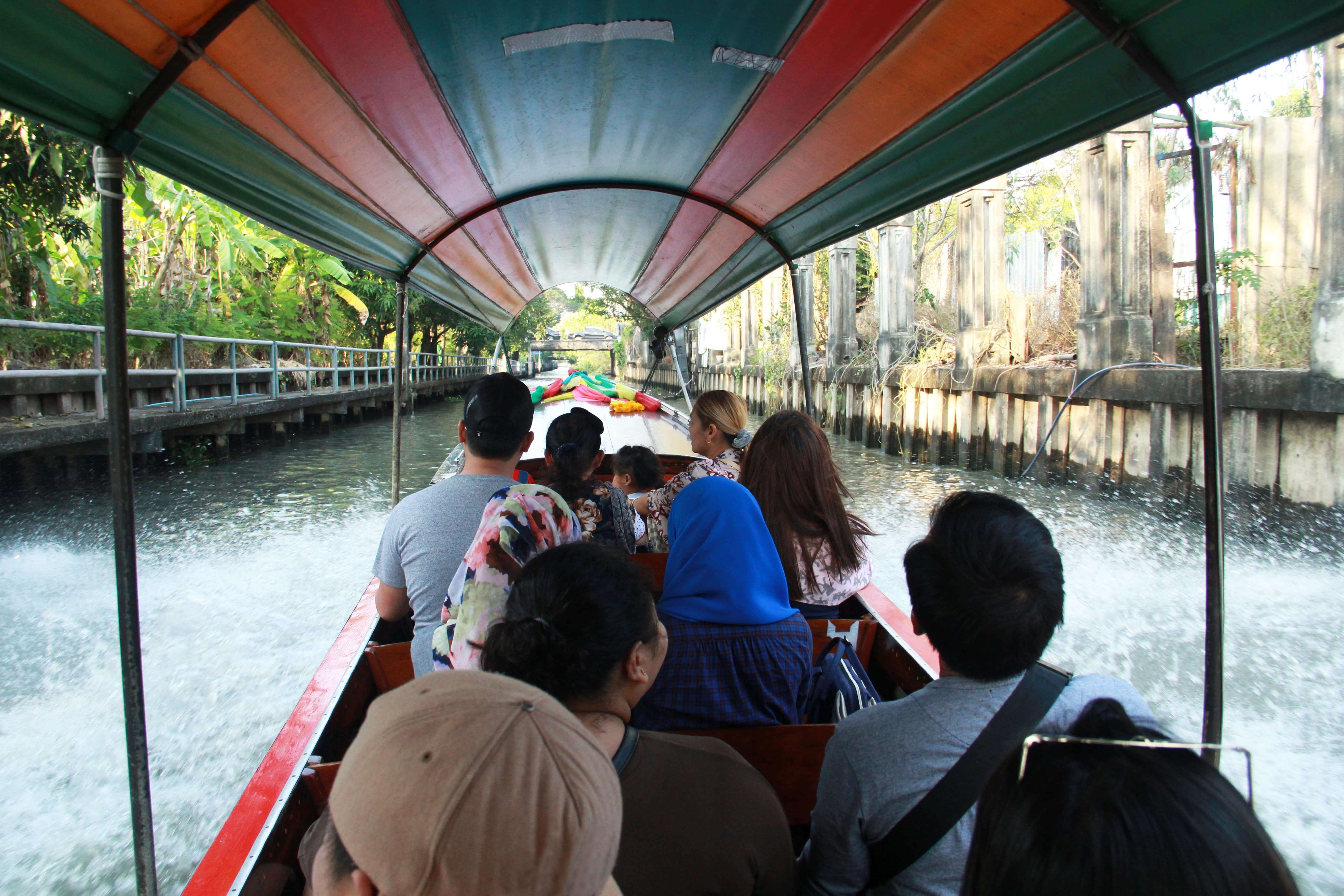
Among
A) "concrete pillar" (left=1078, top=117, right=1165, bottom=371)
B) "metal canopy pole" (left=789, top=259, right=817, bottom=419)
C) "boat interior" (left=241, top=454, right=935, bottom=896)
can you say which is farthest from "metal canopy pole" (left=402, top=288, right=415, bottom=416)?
"boat interior" (left=241, top=454, right=935, bottom=896)

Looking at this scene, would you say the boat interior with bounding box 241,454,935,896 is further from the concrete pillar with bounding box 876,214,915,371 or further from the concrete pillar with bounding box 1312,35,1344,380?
the concrete pillar with bounding box 876,214,915,371

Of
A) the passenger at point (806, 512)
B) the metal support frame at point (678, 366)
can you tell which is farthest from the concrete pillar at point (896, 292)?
the passenger at point (806, 512)

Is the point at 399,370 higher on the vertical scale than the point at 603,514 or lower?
higher

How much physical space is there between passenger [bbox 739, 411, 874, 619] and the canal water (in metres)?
2.30

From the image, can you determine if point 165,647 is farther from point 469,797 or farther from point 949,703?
point 469,797

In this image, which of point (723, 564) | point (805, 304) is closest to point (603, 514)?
point (723, 564)

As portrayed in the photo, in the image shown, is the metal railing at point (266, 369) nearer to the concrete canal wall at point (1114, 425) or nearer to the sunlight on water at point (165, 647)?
the sunlight on water at point (165, 647)

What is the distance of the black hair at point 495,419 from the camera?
7.13 ft

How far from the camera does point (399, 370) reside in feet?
15.9

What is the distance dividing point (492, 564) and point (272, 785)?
33.6 inches

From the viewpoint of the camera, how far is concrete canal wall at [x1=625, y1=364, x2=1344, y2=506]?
6.41m

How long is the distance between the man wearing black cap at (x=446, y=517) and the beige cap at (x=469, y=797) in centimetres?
147

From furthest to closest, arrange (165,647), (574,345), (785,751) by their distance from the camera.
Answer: (574,345), (165,647), (785,751)

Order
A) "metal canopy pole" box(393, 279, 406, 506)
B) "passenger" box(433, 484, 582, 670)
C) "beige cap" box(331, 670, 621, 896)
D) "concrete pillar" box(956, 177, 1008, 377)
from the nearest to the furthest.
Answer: "beige cap" box(331, 670, 621, 896), "passenger" box(433, 484, 582, 670), "metal canopy pole" box(393, 279, 406, 506), "concrete pillar" box(956, 177, 1008, 377)
